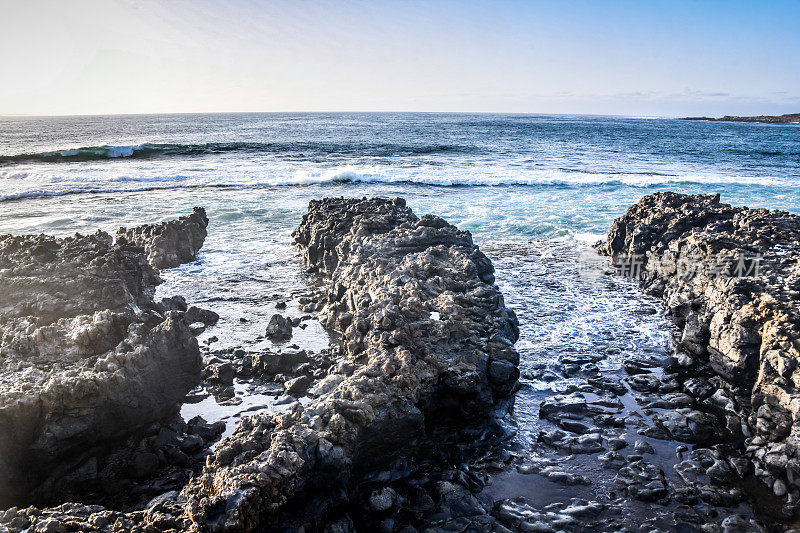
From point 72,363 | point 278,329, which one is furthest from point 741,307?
point 72,363

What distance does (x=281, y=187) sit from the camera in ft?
92.8

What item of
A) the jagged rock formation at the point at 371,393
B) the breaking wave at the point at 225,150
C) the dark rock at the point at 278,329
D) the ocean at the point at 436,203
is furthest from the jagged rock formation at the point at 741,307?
the breaking wave at the point at 225,150

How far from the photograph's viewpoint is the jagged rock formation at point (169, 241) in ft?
43.0

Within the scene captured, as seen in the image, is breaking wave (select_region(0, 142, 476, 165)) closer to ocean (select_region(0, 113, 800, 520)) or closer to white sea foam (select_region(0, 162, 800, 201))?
ocean (select_region(0, 113, 800, 520))

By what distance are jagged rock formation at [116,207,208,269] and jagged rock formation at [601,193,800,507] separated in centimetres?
1194

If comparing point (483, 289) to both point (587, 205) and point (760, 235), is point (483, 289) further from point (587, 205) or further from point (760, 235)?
point (587, 205)

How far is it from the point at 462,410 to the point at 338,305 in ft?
12.9

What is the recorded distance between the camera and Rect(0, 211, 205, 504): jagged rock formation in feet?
17.2

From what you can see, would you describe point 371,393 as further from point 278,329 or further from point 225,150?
point 225,150

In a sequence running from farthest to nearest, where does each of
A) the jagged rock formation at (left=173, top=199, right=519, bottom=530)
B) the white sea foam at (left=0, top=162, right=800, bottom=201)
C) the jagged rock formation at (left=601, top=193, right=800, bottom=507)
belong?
1. the white sea foam at (left=0, top=162, right=800, bottom=201)
2. the jagged rock formation at (left=601, top=193, right=800, bottom=507)
3. the jagged rock formation at (left=173, top=199, right=519, bottom=530)

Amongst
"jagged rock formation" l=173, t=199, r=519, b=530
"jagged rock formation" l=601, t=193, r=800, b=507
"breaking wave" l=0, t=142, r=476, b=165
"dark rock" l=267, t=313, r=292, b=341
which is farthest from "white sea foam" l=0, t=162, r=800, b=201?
"dark rock" l=267, t=313, r=292, b=341

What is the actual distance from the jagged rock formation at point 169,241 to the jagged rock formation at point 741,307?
11940 millimetres

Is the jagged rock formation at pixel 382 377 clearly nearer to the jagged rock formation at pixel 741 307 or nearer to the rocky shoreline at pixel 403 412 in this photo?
the rocky shoreline at pixel 403 412

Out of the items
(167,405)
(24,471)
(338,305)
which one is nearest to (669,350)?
(338,305)
